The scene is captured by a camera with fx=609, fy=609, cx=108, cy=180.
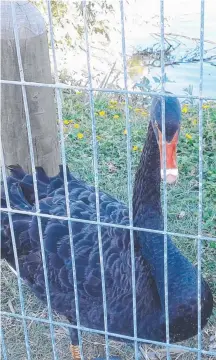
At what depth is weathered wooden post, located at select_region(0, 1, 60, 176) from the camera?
7.96ft

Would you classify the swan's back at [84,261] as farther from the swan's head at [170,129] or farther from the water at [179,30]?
the water at [179,30]

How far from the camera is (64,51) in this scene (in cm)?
472

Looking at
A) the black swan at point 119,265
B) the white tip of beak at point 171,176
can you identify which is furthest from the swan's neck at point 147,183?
the white tip of beak at point 171,176

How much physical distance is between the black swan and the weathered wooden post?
0.38 meters

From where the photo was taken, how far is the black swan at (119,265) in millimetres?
1985

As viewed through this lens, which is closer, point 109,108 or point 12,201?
point 12,201

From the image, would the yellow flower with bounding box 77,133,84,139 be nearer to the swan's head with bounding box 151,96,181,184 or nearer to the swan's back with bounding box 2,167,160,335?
the swan's back with bounding box 2,167,160,335

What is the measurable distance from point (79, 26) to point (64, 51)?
28cm

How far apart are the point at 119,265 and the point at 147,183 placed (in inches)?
12.4

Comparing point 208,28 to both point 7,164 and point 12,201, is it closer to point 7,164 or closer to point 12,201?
point 7,164

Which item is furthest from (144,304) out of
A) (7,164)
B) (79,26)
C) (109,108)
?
(79,26)

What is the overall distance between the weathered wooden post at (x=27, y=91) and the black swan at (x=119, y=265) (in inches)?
15.0

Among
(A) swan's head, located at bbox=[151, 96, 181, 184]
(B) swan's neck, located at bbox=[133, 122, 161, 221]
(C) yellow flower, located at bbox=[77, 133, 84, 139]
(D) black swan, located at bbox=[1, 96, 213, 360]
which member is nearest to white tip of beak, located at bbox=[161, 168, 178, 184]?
(A) swan's head, located at bbox=[151, 96, 181, 184]

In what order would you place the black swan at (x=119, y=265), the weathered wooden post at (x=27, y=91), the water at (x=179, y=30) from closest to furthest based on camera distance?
the black swan at (x=119, y=265) → the weathered wooden post at (x=27, y=91) → the water at (x=179, y=30)
